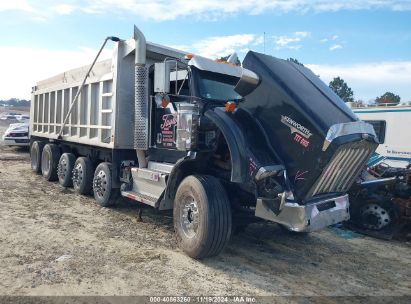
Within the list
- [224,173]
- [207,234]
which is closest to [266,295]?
[207,234]

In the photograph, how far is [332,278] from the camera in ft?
15.8

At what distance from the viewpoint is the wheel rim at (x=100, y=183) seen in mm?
7656

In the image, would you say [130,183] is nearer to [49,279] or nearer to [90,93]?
[90,93]

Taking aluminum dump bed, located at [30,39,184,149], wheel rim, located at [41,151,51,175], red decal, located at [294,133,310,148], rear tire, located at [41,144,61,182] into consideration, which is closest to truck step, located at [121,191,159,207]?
aluminum dump bed, located at [30,39,184,149]

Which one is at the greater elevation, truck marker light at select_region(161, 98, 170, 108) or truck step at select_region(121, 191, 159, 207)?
truck marker light at select_region(161, 98, 170, 108)

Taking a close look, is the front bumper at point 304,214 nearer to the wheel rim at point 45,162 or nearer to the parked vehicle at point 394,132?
the parked vehicle at point 394,132

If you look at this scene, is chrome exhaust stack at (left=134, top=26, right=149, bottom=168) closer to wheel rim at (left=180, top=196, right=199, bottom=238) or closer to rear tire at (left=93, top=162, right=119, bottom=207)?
rear tire at (left=93, top=162, right=119, bottom=207)

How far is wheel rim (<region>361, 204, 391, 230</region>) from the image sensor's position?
7.03m

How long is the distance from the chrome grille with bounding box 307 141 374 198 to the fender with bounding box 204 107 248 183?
2.69 ft

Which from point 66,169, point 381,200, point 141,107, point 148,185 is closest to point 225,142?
point 148,185

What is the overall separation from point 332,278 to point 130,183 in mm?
3805

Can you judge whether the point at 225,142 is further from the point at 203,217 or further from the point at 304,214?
the point at 304,214

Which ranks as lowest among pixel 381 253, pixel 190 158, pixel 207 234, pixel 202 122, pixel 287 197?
pixel 381 253

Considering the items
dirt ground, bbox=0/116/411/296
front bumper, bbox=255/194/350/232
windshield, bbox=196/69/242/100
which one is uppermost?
windshield, bbox=196/69/242/100
